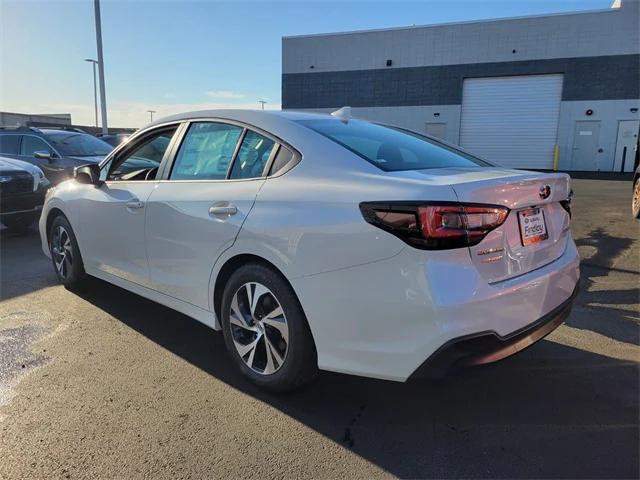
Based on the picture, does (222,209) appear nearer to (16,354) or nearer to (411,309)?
(411,309)

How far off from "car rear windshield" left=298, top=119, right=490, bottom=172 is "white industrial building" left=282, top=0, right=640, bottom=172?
27.6m

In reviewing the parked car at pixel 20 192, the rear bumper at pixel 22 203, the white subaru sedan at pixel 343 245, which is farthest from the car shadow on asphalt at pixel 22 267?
the white subaru sedan at pixel 343 245

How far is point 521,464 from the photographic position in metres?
2.29

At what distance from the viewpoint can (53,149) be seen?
31.7 ft

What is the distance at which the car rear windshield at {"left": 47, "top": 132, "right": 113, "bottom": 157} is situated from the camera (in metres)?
9.83

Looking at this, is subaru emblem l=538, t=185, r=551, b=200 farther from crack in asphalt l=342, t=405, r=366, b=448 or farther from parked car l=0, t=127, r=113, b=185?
parked car l=0, t=127, r=113, b=185

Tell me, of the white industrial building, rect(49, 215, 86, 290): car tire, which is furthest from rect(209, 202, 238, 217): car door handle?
the white industrial building

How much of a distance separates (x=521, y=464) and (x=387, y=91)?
3178cm

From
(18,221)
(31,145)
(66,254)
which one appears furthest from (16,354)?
(31,145)

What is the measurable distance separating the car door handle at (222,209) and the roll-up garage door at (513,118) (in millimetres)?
28313

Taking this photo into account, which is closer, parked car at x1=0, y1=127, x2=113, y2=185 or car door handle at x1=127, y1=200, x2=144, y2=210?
car door handle at x1=127, y1=200, x2=144, y2=210

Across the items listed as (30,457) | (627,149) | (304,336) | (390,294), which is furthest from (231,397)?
(627,149)

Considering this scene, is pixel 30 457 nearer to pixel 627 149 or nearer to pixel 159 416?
pixel 159 416

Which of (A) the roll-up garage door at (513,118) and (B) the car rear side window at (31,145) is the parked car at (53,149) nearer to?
(B) the car rear side window at (31,145)
